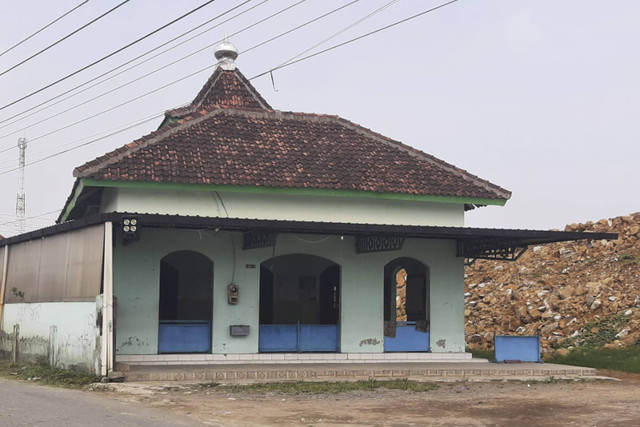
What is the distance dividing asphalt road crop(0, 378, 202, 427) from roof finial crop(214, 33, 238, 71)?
14.8 m

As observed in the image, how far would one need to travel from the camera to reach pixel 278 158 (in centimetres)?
2191

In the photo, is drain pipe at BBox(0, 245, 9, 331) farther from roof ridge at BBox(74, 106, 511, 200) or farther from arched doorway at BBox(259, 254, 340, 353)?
arched doorway at BBox(259, 254, 340, 353)

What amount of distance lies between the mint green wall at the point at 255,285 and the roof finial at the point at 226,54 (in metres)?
8.47

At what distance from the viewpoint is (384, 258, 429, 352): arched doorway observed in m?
22.0

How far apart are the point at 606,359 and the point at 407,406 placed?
11.4 meters

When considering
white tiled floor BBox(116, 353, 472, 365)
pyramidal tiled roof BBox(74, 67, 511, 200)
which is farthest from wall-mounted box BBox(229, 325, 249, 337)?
pyramidal tiled roof BBox(74, 67, 511, 200)

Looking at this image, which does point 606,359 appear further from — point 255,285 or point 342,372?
point 255,285

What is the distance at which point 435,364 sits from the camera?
20891mm

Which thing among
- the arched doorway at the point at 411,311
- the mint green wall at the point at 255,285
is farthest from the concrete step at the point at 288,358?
the arched doorway at the point at 411,311

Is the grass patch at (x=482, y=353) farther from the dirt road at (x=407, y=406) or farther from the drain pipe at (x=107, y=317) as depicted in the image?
the drain pipe at (x=107, y=317)

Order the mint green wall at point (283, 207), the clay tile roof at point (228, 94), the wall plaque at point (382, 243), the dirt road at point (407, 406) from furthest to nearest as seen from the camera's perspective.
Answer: the clay tile roof at point (228, 94) < the wall plaque at point (382, 243) < the mint green wall at point (283, 207) < the dirt road at point (407, 406)

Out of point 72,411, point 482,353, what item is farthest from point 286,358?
point 72,411

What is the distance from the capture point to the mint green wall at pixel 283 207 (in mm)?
20031

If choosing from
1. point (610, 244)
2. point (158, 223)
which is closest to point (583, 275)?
point (610, 244)
